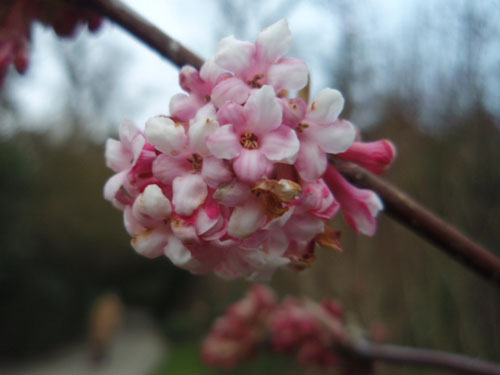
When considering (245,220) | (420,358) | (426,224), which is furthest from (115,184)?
(420,358)

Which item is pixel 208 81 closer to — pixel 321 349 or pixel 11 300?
pixel 321 349

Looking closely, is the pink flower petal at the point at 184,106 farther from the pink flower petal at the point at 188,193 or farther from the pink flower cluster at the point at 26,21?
the pink flower cluster at the point at 26,21

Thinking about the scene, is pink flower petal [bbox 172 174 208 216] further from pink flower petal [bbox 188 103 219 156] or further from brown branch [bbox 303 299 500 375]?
brown branch [bbox 303 299 500 375]

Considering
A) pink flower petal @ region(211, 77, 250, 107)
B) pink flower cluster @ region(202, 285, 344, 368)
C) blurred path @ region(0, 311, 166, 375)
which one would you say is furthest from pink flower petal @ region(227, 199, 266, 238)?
blurred path @ region(0, 311, 166, 375)

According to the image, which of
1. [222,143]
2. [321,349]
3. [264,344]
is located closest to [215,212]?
[222,143]

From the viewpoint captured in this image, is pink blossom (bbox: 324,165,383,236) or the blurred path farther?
the blurred path

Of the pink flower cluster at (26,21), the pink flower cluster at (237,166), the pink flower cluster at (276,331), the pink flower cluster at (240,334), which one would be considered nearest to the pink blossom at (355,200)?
the pink flower cluster at (237,166)

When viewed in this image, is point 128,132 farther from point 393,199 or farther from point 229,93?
point 393,199
